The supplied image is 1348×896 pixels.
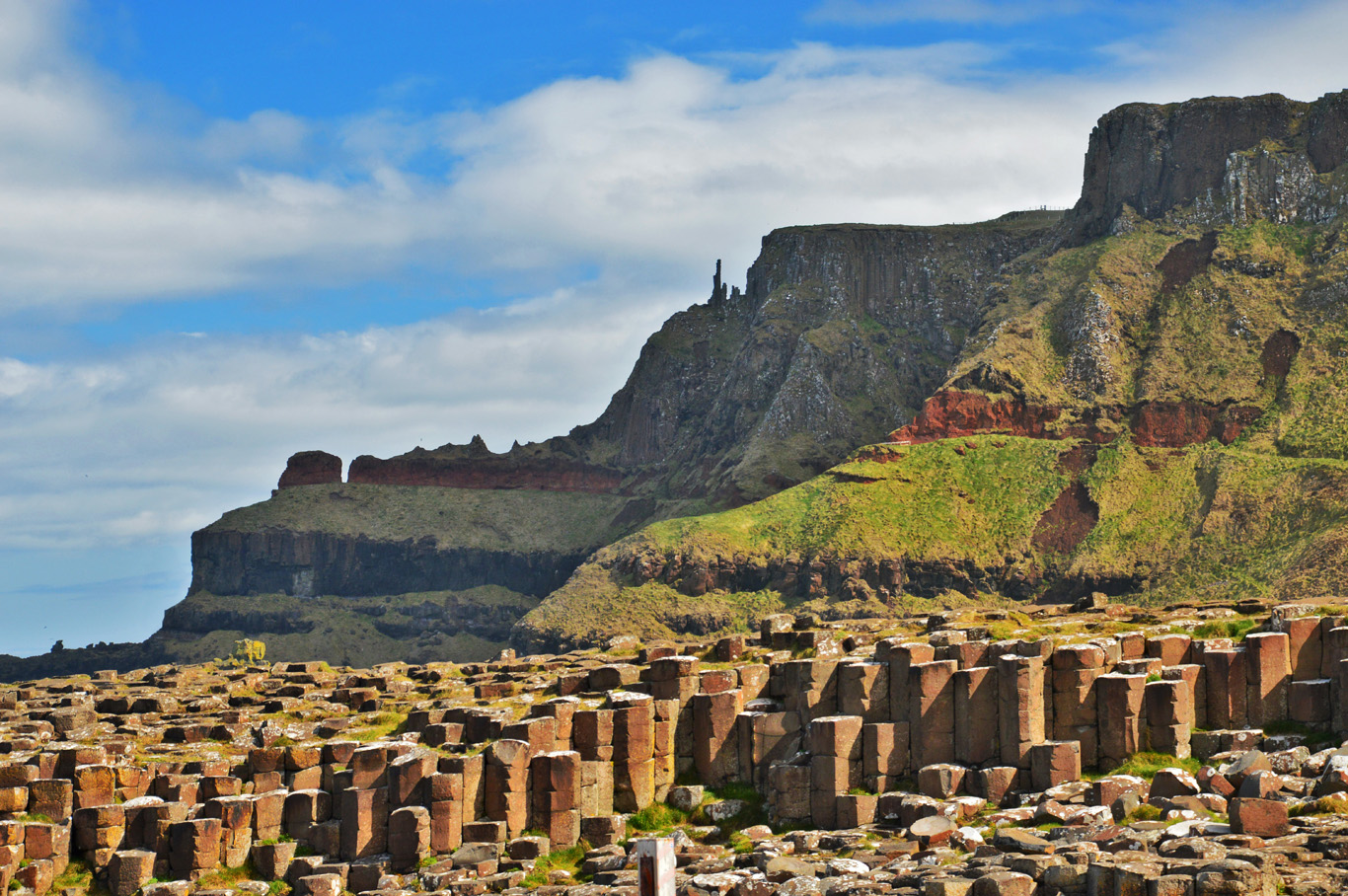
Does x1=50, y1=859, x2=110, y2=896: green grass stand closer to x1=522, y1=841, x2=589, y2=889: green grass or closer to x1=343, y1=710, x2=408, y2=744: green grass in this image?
x1=343, y1=710, x2=408, y2=744: green grass

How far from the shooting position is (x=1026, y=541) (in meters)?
168

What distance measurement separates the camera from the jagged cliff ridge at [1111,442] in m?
159

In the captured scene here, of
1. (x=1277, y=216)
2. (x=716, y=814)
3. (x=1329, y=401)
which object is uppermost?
(x=1277, y=216)

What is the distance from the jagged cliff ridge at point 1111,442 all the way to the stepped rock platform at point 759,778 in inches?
3840

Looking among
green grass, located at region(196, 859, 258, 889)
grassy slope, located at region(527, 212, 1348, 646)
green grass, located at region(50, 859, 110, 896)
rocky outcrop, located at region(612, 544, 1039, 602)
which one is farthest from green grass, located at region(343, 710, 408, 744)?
rocky outcrop, located at region(612, 544, 1039, 602)

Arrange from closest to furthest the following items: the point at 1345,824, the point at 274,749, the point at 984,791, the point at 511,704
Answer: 1. the point at 1345,824
2. the point at 984,791
3. the point at 274,749
4. the point at 511,704

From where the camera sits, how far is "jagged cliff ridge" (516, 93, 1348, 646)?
15925 cm

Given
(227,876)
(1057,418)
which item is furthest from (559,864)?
(1057,418)

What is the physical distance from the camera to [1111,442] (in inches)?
6978

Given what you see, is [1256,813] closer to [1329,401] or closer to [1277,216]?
[1329,401]

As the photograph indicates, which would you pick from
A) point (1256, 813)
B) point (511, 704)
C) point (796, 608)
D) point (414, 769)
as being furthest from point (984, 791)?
point (796, 608)

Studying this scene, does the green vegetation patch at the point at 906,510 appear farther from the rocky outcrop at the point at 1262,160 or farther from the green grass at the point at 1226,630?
the green grass at the point at 1226,630

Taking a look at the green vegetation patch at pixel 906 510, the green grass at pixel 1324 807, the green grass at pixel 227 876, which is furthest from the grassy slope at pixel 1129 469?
the green grass at pixel 1324 807

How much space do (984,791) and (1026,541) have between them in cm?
12367
